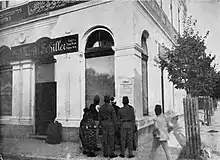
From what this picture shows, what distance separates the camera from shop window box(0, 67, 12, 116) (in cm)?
209

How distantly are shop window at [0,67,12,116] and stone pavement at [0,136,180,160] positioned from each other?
0.31m

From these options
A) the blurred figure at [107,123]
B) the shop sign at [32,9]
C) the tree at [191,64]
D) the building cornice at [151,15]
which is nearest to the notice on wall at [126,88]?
the blurred figure at [107,123]

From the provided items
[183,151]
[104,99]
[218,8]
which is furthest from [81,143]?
[218,8]

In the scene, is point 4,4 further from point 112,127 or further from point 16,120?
point 112,127

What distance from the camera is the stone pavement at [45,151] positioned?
168 cm

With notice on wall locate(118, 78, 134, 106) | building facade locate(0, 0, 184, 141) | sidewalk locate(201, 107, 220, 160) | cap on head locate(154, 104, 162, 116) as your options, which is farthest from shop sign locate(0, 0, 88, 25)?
sidewalk locate(201, 107, 220, 160)

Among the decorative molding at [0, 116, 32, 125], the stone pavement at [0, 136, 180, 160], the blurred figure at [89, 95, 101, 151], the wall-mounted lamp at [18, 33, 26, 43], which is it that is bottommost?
the stone pavement at [0, 136, 180, 160]

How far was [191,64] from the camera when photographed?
5.53 feet

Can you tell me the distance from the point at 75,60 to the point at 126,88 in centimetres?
57

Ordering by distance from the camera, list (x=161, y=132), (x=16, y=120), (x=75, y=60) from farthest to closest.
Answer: (x=16, y=120) < (x=75, y=60) < (x=161, y=132)

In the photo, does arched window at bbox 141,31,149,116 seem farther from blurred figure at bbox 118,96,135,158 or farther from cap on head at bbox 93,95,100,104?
cap on head at bbox 93,95,100,104

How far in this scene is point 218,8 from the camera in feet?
4.97

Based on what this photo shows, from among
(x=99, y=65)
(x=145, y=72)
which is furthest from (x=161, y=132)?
(x=99, y=65)

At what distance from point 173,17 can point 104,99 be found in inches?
36.7
